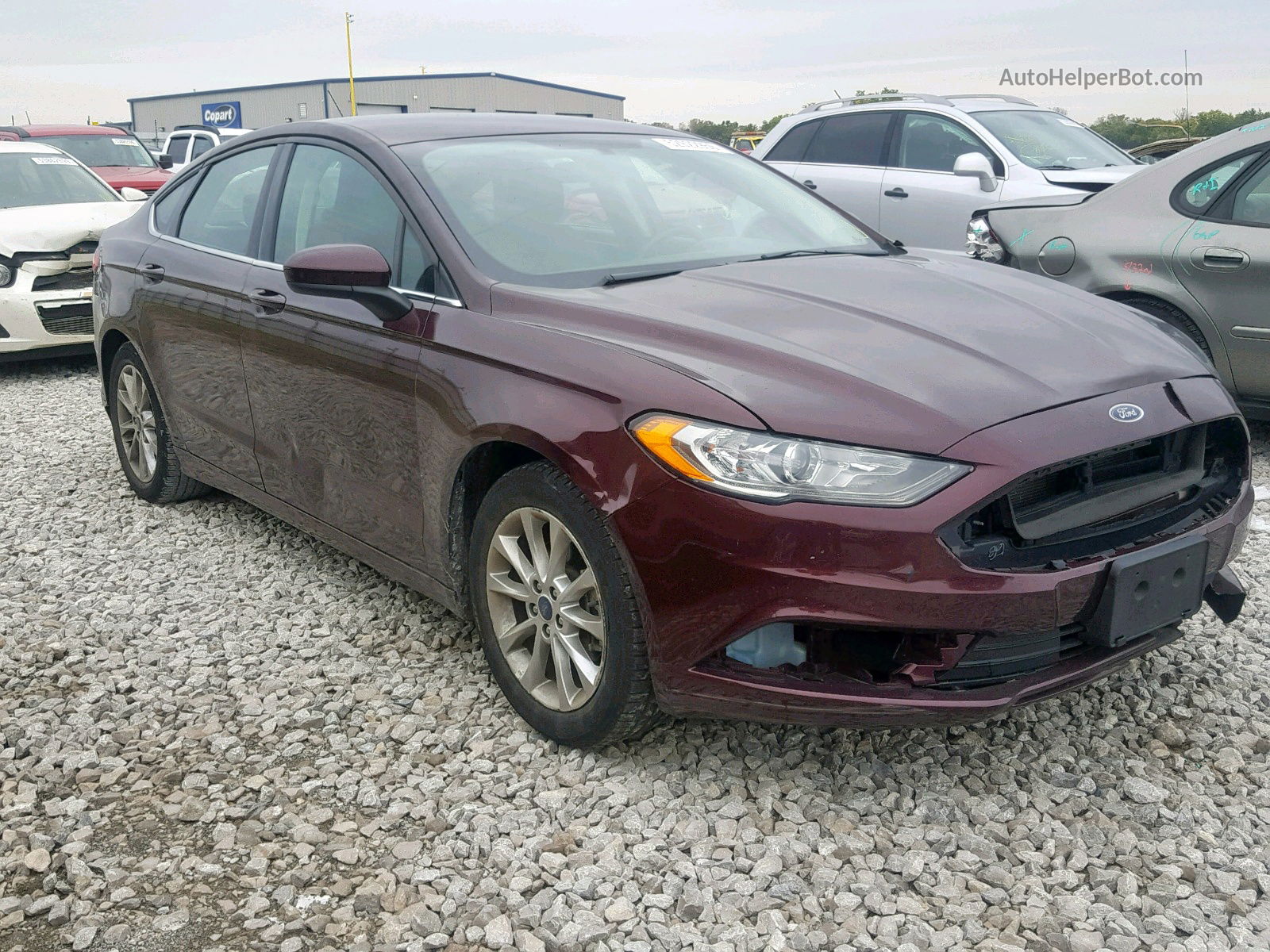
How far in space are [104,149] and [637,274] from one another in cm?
1420

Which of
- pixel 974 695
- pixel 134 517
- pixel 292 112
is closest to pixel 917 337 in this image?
pixel 974 695

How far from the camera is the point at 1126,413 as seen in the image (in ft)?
8.94

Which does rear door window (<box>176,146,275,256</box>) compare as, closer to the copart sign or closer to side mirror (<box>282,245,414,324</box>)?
side mirror (<box>282,245,414,324</box>)

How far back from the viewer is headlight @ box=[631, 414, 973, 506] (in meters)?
2.49

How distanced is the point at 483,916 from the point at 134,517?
3.40 m

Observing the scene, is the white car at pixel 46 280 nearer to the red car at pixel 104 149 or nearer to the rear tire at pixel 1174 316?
the red car at pixel 104 149

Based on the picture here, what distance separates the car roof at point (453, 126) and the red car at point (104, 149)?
11.6 meters

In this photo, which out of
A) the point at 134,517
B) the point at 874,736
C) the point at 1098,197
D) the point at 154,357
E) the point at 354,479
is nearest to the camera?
the point at 874,736

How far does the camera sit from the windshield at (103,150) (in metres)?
15.1

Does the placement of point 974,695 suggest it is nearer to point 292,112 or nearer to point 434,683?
point 434,683

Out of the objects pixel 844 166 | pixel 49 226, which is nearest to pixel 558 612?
pixel 49 226

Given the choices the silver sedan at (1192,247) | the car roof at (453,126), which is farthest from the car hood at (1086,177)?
the car roof at (453,126)

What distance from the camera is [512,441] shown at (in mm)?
2957

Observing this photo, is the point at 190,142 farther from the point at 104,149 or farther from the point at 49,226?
the point at 49,226
